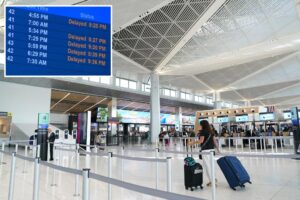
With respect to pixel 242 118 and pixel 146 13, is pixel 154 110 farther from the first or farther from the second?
pixel 146 13

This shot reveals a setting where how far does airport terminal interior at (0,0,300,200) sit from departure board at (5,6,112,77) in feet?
0.08

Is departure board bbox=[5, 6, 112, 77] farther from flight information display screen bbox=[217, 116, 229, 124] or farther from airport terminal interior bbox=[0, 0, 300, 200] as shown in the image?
flight information display screen bbox=[217, 116, 229, 124]

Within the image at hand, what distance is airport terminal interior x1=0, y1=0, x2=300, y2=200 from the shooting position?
533cm

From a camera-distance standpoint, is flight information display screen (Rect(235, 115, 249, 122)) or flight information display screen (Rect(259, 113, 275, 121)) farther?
flight information display screen (Rect(235, 115, 249, 122))

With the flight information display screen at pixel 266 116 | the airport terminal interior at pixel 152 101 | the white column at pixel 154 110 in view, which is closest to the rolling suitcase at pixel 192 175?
the airport terminal interior at pixel 152 101

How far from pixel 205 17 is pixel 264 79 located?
17.9m

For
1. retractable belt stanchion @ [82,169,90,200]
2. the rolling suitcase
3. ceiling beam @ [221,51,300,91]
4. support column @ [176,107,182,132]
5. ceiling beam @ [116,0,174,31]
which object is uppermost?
ceiling beam @ [116,0,174,31]

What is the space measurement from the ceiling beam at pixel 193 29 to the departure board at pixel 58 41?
10.4m

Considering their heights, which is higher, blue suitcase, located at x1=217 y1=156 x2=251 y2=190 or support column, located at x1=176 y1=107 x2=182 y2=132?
support column, located at x1=176 y1=107 x2=182 y2=132

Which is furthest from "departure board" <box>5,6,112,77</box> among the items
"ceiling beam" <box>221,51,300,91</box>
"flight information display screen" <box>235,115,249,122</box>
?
"ceiling beam" <box>221,51,300,91</box>

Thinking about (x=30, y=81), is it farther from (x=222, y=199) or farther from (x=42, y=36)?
(x=222, y=199)

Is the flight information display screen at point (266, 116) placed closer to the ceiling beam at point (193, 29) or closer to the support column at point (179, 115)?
the ceiling beam at point (193, 29)

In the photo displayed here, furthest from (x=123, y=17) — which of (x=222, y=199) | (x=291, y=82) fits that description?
(x=291, y=82)

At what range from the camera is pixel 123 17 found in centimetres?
1504
